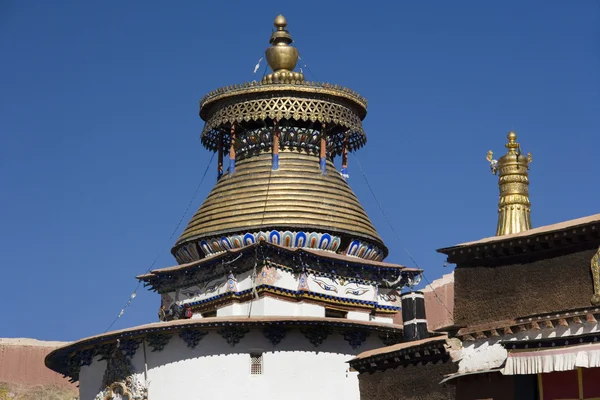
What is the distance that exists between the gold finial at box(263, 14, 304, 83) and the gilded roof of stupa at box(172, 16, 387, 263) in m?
0.07

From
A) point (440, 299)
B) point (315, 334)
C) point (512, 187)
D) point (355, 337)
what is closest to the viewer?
point (512, 187)

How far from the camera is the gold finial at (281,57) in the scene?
1720 inches

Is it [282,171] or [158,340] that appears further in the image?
[282,171]

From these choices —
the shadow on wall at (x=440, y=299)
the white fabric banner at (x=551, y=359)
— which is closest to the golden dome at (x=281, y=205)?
the shadow on wall at (x=440, y=299)

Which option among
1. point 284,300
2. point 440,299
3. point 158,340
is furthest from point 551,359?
point 440,299

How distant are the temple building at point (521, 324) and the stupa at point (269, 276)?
20.3 feet

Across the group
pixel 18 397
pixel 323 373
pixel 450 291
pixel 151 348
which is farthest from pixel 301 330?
pixel 18 397

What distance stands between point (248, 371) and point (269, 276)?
3394 millimetres

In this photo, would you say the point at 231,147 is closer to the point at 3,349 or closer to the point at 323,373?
the point at 323,373

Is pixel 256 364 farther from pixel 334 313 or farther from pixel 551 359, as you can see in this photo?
pixel 551 359

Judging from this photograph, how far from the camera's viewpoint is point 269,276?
127ft

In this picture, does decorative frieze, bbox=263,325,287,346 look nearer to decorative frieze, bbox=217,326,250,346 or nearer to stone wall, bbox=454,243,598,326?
decorative frieze, bbox=217,326,250,346

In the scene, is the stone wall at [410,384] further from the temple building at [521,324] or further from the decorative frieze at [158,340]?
the decorative frieze at [158,340]

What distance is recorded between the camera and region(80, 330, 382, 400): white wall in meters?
36.3
